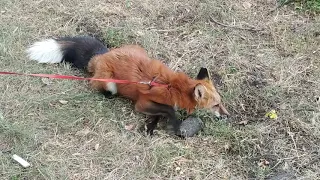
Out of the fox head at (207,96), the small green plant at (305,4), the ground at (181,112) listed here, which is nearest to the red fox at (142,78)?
the fox head at (207,96)

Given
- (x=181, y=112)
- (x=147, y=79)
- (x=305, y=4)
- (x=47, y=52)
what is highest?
(x=305, y=4)

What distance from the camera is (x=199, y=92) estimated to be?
4.65 m

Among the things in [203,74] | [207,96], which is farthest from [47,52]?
[207,96]

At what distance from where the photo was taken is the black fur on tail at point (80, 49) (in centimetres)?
536

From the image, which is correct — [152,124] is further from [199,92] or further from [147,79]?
[199,92]

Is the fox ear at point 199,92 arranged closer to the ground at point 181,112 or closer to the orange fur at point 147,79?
the orange fur at point 147,79

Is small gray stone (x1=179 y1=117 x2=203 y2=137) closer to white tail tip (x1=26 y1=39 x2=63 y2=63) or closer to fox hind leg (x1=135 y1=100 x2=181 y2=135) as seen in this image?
fox hind leg (x1=135 y1=100 x2=181 y2=135)

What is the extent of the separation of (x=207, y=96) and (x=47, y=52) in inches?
80.8

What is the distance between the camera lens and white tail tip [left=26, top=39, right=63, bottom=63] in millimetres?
5359

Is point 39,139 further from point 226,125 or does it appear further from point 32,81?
point 226,125

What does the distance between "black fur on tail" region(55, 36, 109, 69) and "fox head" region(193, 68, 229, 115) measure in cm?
132

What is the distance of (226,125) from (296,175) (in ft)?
2.99

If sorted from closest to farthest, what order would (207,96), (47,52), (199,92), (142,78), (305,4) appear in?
(199,92), (207,96), (142,78), (47,52), (305,4)

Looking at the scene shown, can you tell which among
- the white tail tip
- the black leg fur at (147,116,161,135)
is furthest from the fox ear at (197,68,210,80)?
the white tail tip
